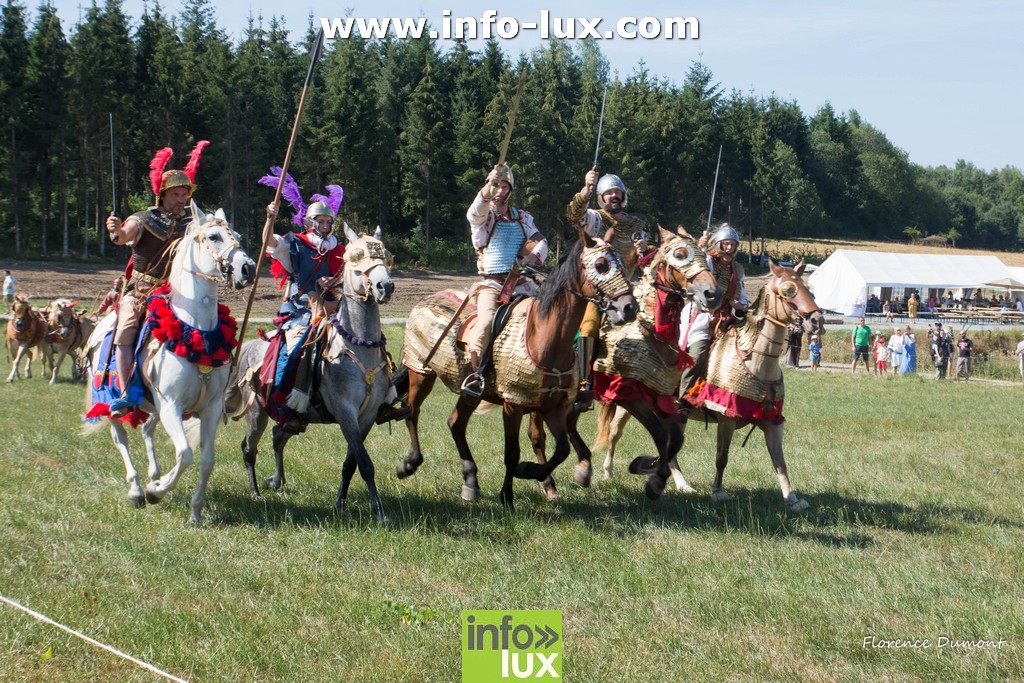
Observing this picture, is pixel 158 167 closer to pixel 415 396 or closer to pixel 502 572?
pixel 415 396

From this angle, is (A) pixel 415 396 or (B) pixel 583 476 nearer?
(B) pixel 583 476

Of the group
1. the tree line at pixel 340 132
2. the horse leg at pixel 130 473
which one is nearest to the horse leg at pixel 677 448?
the horse leg at pixel 130 473

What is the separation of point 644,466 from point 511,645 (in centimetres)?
453

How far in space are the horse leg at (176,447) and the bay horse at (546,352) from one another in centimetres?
298

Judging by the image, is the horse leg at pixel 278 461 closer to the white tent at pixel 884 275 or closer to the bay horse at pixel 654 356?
the bay horse at pixel 654 356

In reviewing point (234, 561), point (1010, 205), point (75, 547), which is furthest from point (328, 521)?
point (1010, 205)

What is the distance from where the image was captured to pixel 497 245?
11008 millimetres

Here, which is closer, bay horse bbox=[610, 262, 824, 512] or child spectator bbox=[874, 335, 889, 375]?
bay horse bbox=[610, 262, 824, 512]

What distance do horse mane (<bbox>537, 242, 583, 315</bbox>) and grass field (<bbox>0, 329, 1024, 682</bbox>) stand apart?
2.12 metres

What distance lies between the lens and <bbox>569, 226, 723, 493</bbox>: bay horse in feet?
34.0

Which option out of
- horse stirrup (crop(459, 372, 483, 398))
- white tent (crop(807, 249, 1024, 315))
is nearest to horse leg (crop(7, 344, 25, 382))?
horse stirrup (crop(459, 372, 483, 398))

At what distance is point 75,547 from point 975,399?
2159 centimetres

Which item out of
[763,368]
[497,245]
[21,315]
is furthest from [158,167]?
[21,315]

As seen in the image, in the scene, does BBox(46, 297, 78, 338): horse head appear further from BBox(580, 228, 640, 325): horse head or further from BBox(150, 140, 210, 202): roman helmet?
BBox(580, 228, 640, 325): horse head
